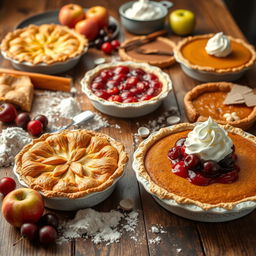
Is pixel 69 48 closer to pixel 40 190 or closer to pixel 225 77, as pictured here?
pixel 225 77

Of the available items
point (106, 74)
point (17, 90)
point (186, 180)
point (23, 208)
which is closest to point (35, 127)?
point (17, 90)

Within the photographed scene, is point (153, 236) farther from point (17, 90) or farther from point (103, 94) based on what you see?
point (17, 90)

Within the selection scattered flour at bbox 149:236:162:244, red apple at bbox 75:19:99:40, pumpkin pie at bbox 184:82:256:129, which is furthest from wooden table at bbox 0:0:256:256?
red apple at bbox 75:19:99:40

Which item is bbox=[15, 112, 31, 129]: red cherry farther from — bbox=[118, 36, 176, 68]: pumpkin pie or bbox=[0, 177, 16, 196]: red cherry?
bbox=[118, 36, 176, 68]: pumpkin pie

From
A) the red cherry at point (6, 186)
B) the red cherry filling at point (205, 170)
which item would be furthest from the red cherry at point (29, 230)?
the red cherry filling at point (205, 170)

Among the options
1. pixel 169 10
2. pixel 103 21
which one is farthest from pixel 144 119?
pixel 169 10

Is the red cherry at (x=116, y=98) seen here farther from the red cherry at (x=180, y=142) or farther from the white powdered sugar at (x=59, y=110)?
the red cherry at (x=180, y=142)

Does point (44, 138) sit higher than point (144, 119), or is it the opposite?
point (44, 138)
